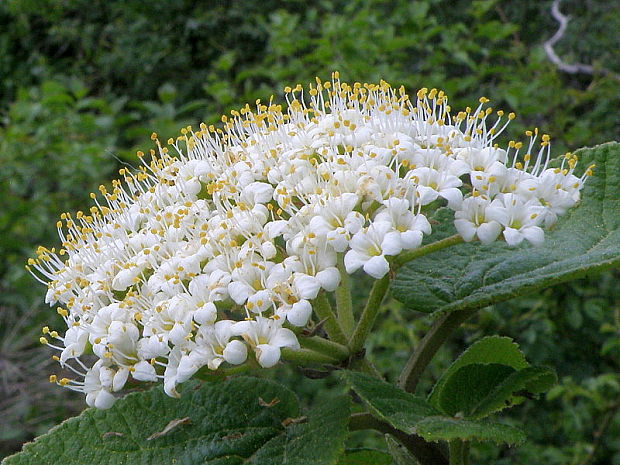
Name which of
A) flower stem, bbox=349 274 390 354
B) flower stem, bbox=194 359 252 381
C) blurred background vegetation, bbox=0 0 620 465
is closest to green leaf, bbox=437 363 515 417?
flower stem, bbox=349 274 390 354

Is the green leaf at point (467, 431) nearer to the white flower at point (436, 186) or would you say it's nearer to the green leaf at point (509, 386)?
the green leaf at point (509, 386)

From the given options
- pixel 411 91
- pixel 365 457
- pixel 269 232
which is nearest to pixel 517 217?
pixel 269 232

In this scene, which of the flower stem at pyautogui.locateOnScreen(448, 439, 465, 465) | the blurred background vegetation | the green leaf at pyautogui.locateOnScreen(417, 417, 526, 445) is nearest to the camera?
the green leaf at pyautogui.locateOnScreen(417, 417, 526, 445)

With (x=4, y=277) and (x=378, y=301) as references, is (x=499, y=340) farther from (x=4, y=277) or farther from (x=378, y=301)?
(x=4, y=277)

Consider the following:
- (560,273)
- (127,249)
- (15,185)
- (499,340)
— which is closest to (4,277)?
(15,185)

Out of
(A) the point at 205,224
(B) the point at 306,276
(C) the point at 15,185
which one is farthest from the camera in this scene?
(C) the point at 15,185

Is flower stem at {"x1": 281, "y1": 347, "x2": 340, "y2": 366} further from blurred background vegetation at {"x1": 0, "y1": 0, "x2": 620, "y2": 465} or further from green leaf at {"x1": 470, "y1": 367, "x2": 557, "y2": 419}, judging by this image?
blurred background vegetation at {"x1": 0, "y1": 0, "x2": 620, "y2": 465}
